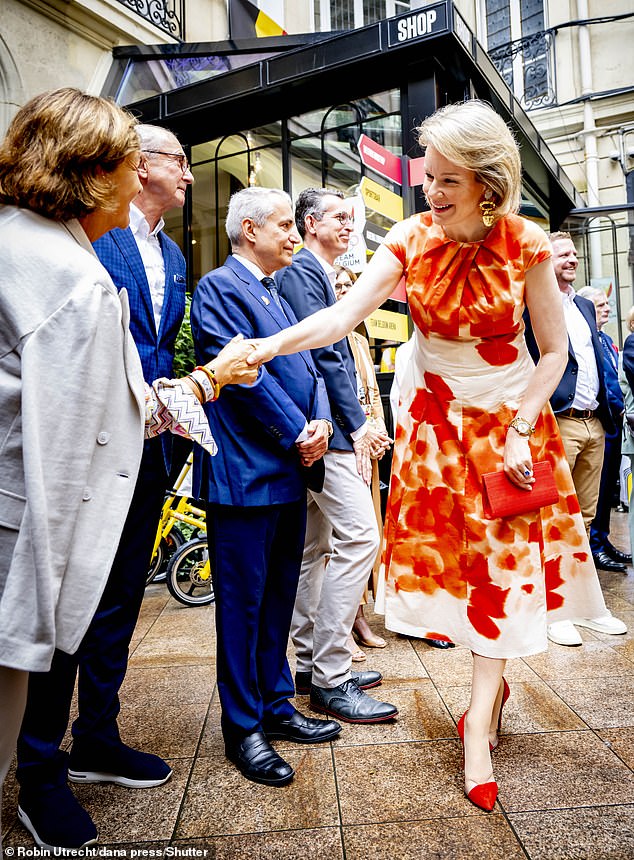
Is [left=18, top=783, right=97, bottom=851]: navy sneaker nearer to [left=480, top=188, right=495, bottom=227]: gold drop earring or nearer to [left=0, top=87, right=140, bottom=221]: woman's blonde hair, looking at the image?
[left=0, top=87, right=140, bottom=221]: woman's blonde hair

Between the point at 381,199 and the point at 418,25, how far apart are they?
151 centimetres

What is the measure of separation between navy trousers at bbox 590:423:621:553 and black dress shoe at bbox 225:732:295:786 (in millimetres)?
3989

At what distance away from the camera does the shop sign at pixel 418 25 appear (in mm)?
5785

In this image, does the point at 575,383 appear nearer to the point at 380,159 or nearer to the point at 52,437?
the point at 380,159

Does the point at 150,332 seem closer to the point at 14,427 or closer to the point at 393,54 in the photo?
the point at 14,427

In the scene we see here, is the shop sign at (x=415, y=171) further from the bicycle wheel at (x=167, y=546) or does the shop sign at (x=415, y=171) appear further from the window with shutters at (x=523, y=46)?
the window with shutters at (x=523, y=46)

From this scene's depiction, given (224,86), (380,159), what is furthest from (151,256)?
(224,86)

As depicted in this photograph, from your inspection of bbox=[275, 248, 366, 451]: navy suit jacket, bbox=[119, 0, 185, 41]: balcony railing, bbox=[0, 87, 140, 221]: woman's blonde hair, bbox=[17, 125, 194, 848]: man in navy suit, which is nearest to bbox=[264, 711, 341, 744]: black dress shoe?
bbox=[17, 125, 194, 848]: man in navy suit

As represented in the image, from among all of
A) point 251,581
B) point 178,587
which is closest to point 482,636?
point 251,581

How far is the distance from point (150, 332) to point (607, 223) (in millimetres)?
13125

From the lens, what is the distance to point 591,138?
1341cm

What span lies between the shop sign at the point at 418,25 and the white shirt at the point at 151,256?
4706mm

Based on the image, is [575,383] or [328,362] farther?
[575,383]

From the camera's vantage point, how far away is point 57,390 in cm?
129
